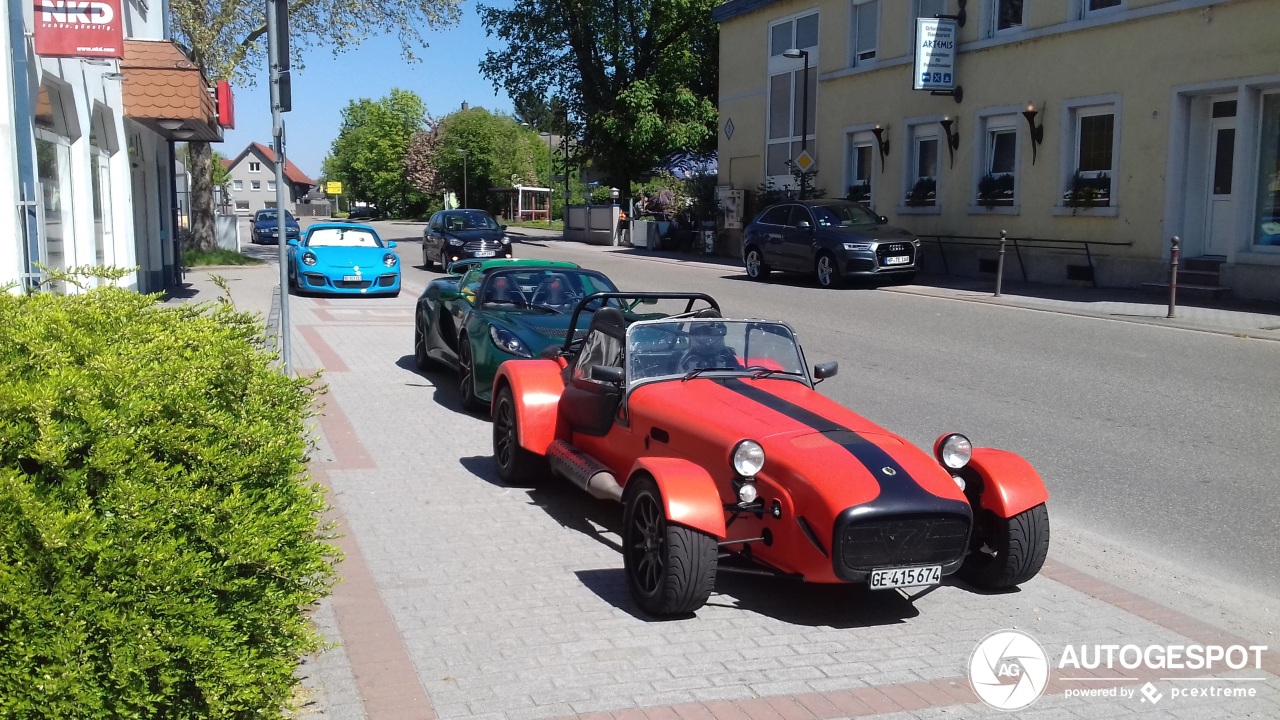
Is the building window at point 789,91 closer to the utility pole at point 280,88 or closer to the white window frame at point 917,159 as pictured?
the white window frame at point 917,159

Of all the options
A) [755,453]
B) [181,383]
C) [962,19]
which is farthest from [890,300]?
[181,383]

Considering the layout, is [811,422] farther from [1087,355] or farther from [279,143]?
[1087,355]

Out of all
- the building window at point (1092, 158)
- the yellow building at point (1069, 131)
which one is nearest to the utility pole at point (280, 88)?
the yellow building at point (1069, 131)

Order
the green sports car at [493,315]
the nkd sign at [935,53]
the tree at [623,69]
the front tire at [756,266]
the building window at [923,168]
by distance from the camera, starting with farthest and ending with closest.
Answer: the tree at [623,69], the building window at [923,168], the front tire at [756,266], the nkd sign at [935,53], the green sports car at [493,315]

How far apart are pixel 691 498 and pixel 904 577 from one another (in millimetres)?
971

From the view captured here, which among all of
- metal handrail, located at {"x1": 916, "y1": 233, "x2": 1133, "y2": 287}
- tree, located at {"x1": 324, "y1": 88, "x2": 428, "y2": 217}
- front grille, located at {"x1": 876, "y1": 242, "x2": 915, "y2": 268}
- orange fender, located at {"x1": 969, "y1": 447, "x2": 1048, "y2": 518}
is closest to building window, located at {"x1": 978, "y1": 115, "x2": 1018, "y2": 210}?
metal handrail, located at {"x1": 916, "y1": 233, "x2": 1133, "y2": 287}

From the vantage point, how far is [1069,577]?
5.79m

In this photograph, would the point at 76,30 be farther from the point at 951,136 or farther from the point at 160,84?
the point at 951,136

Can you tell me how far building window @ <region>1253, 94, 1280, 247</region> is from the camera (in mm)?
18125

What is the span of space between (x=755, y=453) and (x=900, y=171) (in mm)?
22822

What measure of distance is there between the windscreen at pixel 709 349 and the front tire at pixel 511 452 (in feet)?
3.96

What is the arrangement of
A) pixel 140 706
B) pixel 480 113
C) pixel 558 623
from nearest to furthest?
pixel 140 706, pixel 558 623, pixel 480 113

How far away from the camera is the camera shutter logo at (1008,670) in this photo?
436 centimetres

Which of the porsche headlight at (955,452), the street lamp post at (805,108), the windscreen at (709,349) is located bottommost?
the porsche headlight at (955,452)
